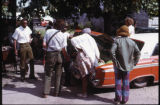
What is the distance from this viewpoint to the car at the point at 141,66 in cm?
611

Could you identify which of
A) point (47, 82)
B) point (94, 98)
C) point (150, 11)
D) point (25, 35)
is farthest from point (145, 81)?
point (150, 11)

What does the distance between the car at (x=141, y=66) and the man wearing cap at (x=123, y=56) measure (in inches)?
22.8

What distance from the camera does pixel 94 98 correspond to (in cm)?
603

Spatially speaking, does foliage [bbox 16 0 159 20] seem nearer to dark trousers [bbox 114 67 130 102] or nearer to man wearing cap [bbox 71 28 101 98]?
man wearing cap [bbox 71 28 101 98]

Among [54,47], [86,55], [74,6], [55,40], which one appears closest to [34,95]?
[54,47]

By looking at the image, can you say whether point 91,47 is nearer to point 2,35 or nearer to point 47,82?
point 47,82

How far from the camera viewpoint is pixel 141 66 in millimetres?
6438

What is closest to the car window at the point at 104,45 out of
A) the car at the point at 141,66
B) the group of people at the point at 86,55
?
the car at the point at 141,66

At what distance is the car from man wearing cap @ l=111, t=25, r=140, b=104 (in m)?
0.58

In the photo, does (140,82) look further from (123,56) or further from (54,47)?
(54,47)

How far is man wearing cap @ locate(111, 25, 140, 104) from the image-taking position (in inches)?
213

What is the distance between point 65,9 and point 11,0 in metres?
2.27

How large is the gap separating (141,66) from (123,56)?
1212 millimetres

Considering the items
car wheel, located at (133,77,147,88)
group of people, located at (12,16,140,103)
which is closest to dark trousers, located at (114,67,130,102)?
group of people, located at (12,16,140,103)
